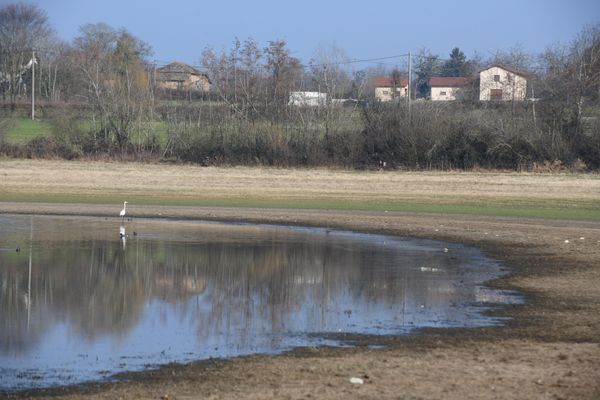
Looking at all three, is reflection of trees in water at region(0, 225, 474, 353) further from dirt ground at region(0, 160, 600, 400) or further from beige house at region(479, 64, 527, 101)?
beige house at region(479, 64, 527, 101)

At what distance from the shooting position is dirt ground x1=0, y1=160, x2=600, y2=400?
1038cm

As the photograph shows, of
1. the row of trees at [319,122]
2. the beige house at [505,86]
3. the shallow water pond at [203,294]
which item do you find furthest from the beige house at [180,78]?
the shallow water pond at [203,294]

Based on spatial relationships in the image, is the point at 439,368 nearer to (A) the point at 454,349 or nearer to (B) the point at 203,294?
(A) the point at 454,349

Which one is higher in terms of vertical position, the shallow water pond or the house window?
the house window

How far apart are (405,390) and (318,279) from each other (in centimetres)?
839

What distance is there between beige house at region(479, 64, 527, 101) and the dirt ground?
19507 millimetres

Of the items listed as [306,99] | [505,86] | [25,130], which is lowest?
[25,130]

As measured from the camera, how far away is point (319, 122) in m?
52.8

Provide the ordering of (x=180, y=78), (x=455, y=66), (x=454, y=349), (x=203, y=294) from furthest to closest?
(x=455, y=66) < (x=180, y=78) < (x=203, y=294) < (x=454, y=349)

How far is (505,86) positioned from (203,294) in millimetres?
42997

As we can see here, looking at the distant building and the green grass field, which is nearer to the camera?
the green grass field

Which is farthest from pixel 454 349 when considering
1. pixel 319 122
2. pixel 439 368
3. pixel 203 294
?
pixel 319 122

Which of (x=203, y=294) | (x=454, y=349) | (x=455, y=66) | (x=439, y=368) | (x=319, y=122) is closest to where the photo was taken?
(x=439, y=368)

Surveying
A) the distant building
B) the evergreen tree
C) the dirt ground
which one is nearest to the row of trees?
the distant building
